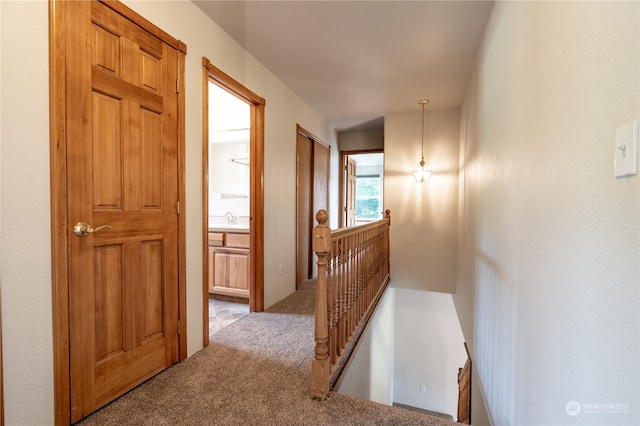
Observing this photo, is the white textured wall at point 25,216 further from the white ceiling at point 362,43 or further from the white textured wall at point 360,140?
the white textured wall at point 360,140

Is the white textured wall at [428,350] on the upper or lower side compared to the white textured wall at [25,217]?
lower

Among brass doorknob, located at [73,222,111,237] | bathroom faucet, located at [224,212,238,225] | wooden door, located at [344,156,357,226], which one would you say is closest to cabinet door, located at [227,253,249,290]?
bathroom faucet, located at [224,212,238,225]

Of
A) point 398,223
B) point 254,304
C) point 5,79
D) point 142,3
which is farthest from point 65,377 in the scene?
point 398,223

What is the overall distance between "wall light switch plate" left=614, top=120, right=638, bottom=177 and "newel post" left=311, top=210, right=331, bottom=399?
1.14 meters

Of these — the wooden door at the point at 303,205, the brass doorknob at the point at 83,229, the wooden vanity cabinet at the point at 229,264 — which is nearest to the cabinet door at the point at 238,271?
the wooden vanity cabinet at the point at 229,264

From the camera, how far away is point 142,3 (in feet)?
5.61

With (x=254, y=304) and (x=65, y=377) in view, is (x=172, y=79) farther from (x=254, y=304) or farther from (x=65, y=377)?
(x=254, y=304)

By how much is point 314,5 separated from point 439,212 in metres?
3.35

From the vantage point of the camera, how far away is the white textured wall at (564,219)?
27.9 inches

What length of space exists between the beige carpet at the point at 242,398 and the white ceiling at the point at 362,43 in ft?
8.30

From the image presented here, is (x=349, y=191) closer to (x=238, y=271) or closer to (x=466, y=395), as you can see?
(x=238, y=271)

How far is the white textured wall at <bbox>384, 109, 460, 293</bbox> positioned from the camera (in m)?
4.39

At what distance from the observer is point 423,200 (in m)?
4.55

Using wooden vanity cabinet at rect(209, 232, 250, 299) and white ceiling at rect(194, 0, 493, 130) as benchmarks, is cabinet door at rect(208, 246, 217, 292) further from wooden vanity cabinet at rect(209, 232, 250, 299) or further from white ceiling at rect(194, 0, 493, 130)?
white ceiling at rect(194, 0, 493, 130)
